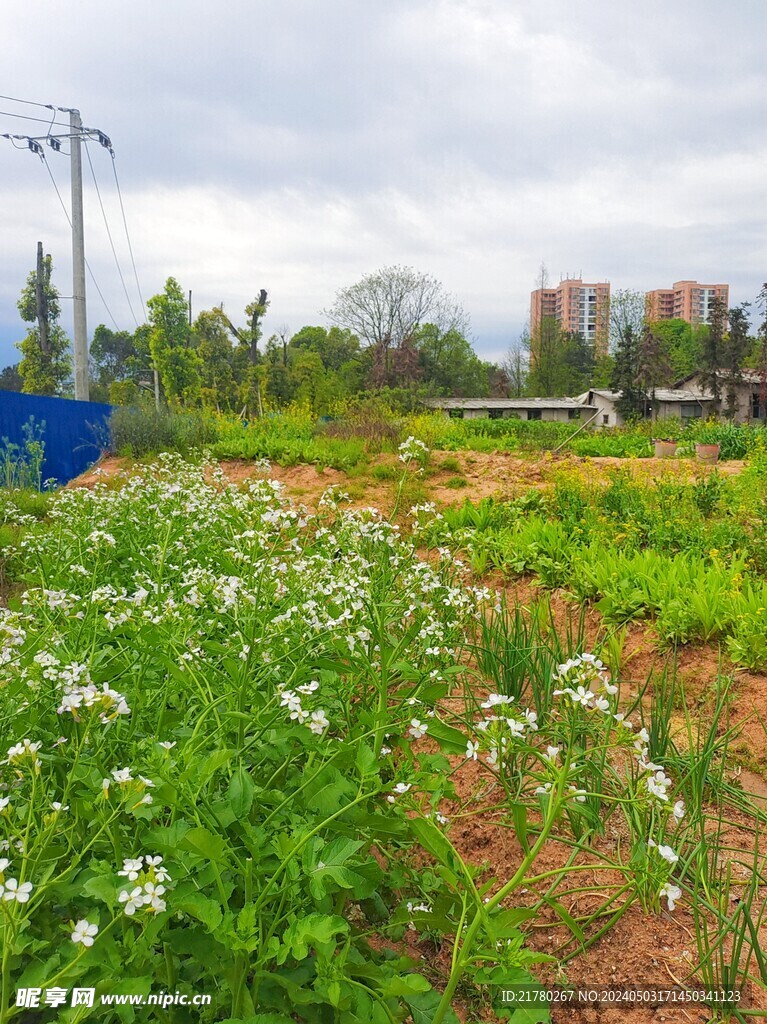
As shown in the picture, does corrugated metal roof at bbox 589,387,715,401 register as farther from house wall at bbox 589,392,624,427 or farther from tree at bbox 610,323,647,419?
tree at bbox 610,323,647,419

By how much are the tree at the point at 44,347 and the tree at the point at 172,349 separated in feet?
21.1

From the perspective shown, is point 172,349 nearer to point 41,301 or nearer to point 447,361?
point 41,301

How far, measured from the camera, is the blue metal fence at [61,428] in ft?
39.8

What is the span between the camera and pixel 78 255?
12.9 meters

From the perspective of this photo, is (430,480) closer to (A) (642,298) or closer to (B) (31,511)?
(B) (31,511)

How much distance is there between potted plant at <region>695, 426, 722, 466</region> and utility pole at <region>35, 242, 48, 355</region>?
29666 millimetres

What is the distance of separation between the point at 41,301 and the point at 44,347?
2.26 m

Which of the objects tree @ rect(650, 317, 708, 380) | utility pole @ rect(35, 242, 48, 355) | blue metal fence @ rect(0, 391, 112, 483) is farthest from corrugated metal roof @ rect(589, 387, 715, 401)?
blue metal fence @ rect(0, 391, 112, 483)

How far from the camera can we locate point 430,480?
28.3ft

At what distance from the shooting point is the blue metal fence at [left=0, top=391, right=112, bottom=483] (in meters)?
12.1

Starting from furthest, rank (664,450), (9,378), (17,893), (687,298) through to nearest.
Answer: (687,298) < (9,378) < (664,450) < (17,893)

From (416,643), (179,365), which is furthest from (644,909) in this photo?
(179,365)

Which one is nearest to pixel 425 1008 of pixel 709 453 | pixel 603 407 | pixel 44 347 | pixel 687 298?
pixel 709 453

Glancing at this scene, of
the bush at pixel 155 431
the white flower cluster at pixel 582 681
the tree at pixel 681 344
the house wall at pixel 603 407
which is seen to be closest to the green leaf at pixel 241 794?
the white flower cluster at pixel 582 681
